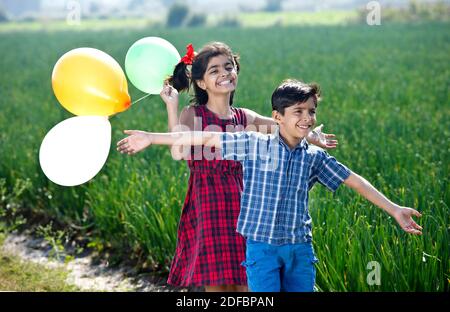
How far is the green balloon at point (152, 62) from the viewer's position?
3.23 metres

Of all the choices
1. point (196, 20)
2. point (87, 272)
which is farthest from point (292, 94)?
point (196, 20)

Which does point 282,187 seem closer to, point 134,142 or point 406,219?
point 406,219

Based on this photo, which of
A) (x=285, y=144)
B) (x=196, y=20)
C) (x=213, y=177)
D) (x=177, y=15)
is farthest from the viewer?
(x=177, y=15)

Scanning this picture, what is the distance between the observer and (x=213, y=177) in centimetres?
319

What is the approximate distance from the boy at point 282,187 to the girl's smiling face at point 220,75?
1.22 ft

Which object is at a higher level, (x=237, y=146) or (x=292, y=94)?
(x=292, y=94)

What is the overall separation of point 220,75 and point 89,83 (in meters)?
0.54

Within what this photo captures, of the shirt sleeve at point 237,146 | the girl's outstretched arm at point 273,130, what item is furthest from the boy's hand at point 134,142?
the girl's outstretched arm at point 273,130

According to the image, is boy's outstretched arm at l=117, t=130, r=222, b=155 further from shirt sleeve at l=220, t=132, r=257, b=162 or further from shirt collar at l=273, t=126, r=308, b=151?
shirt collar at l=273, t=126, r=308, b=151

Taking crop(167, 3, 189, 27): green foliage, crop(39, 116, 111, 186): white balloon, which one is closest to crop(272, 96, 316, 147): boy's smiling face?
crop(39, 116, 111, 186): white balloon
